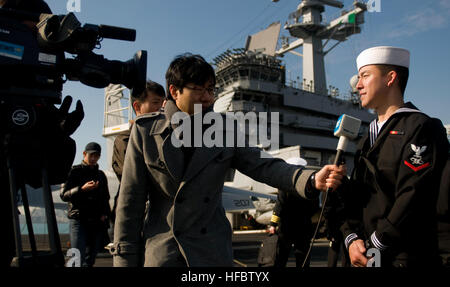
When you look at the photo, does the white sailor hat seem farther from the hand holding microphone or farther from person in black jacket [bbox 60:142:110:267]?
person in black jacket [bbox 60:142:110:267]

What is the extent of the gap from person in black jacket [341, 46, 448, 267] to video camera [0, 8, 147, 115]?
151 cm

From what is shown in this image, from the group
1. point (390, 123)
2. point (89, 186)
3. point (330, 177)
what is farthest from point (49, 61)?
point (89, 186)

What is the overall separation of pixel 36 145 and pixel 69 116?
25cm

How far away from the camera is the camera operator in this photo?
157 cm

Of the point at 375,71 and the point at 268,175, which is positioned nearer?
the point at 268,175

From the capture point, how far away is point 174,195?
1972 mm

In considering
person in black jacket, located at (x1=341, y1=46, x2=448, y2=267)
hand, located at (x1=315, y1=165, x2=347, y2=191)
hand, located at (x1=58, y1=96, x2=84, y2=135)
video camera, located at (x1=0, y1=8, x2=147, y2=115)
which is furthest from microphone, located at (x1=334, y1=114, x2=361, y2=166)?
hand, located at (x1=58, y1=96, x2=84, y2=135)

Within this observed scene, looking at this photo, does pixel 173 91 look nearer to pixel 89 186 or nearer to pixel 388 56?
pixel 388 56

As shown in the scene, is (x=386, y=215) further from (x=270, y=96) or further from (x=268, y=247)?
(x=270, y=96)

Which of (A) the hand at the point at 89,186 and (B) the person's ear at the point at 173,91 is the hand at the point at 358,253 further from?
(A) the hand at the point at 89,186

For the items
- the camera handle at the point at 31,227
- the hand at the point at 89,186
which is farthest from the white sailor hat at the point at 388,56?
the hand at the point at 89,186
